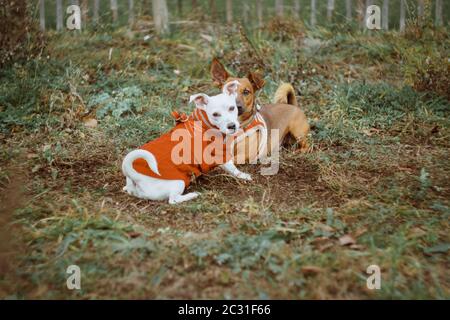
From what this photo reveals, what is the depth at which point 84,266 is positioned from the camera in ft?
9.80

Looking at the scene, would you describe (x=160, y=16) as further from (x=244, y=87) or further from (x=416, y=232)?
(x=416, y=232)

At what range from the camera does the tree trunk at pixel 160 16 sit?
328 inches

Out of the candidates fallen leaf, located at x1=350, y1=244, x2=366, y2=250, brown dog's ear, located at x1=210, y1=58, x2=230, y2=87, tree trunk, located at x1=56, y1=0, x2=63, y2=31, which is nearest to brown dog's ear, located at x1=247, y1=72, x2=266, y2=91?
brown dog's ear, located at x1=210, y1=58, x2=230, y2=87

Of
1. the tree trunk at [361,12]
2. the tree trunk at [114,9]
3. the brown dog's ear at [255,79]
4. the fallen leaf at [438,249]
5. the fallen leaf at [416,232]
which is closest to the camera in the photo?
the fallen leaf at [438,249]

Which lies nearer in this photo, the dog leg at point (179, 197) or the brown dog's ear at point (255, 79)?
the dog leg at point (179, 197)

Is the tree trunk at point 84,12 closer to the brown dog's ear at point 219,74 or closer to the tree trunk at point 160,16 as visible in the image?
the tree trunk at point 160,16

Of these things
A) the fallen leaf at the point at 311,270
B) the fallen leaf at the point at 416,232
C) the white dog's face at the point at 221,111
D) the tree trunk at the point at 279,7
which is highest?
the tree trunk at the point at 279,7

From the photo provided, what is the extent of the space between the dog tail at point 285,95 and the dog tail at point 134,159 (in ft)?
8.48

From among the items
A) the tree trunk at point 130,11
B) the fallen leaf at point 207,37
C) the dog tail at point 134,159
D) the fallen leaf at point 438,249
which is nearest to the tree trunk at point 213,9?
the fallen leaf at point 207,37

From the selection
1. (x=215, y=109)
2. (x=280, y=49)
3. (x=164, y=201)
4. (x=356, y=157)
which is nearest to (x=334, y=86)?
(x=280, y=49)

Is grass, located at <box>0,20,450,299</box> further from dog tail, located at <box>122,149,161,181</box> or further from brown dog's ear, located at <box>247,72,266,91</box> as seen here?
brown dog's ear, located at <box>247,72,266,91</box>

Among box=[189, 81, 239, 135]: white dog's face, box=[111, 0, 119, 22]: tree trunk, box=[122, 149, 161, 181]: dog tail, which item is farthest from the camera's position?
box=[111, 0, 119, 22]: tree trunk

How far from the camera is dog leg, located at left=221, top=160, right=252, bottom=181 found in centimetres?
442

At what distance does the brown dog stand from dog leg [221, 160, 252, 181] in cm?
52
